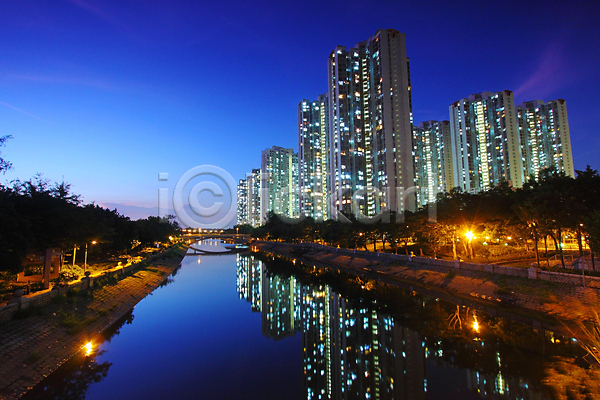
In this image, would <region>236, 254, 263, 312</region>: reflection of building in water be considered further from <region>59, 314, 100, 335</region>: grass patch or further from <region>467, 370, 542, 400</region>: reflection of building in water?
<region>467, 370, 542, 400</region>: reflection of building in water

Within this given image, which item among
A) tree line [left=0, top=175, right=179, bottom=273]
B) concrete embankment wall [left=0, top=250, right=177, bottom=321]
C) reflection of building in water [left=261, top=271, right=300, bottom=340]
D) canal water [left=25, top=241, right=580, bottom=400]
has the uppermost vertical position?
tree line [left=0, top=175, right=179, bottom=273]

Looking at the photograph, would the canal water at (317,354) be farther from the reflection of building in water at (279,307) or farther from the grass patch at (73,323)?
the grass patch at (73,323)

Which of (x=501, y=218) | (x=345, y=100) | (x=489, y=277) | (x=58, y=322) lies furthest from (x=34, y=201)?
(x=345, y=100)

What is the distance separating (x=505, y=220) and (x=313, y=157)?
126000 mm

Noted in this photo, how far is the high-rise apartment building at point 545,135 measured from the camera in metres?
139

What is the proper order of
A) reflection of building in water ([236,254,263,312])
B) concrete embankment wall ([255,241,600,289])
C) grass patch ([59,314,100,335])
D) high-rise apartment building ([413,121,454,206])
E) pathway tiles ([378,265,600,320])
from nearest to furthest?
grass patch ([59,314,100,335]), pathway tiles ([378,265,600,320]), concrete embankment wall ([255,241,600,289]), reflection of building in water ([236,254,263,312]), high-rise apartment building ([413,121,454,206])

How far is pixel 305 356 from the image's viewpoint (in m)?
17.0

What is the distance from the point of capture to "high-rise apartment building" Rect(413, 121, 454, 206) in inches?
6358

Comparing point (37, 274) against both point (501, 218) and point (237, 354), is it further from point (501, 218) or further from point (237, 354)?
point (501, 218)

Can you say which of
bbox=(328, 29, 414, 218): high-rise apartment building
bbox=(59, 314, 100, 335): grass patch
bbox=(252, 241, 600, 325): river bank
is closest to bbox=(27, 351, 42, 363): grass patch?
bbox=(59, 314, 100, 335): grass patch

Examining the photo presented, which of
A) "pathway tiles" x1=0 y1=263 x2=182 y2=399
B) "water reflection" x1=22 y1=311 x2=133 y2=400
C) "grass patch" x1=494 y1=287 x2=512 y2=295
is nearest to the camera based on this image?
"water reflection" x1=22 y1=311 x2=133 y2=400

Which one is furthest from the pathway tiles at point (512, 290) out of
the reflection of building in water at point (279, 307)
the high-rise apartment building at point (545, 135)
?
the high-rise apartment building at point (545, 135)

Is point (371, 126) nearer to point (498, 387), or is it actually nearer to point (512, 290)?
point (512, 290)

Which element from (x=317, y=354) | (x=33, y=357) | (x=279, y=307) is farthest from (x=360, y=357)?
(x=33, y=357)
